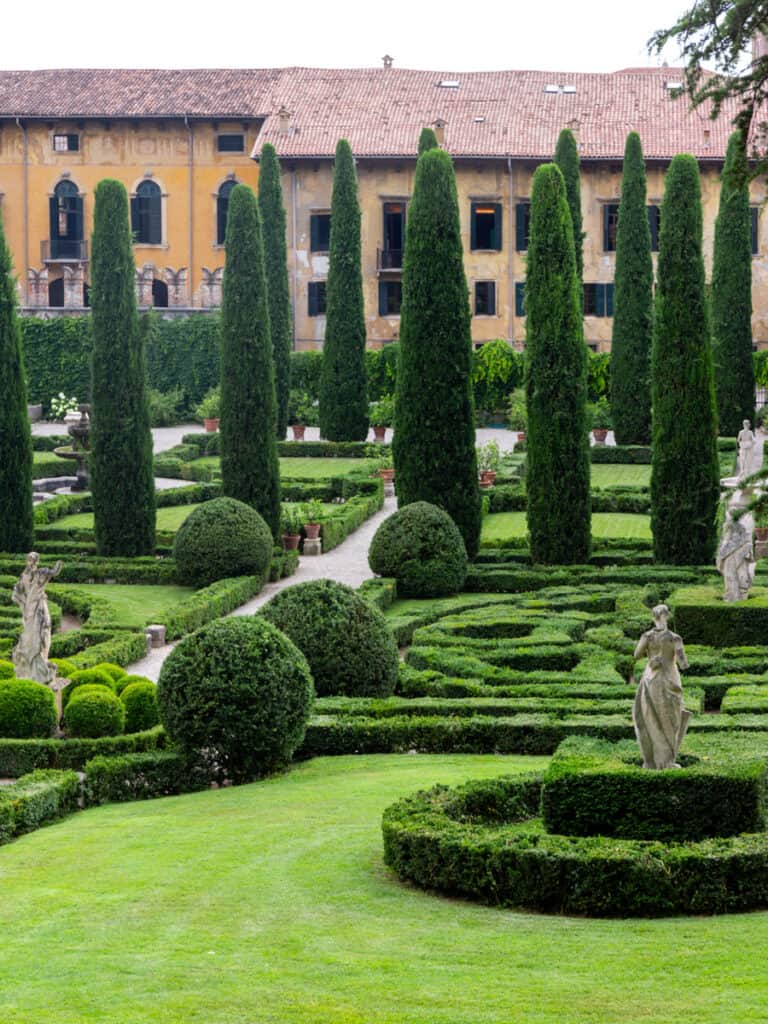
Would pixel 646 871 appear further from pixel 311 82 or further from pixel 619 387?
pixel 311 82

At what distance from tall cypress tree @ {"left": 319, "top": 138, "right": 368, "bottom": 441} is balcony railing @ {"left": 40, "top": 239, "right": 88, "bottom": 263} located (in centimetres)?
1444

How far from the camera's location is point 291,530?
101ft

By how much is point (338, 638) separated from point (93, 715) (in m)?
2.71

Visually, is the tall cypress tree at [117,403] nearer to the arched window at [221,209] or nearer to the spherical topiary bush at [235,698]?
the spherical topiary bush at [235,698]

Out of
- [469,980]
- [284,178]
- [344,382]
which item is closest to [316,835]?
[469,980]

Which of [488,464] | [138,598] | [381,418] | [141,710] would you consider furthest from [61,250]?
[141,710]

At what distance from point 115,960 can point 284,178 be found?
4425 cm

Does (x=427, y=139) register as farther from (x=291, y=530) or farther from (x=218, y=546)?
(x=218, y=546)

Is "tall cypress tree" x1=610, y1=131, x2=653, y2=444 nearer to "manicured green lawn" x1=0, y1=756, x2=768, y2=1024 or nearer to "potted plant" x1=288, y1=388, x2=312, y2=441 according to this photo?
"potted plant" x1=288, y1=388, x2=312, y2=441

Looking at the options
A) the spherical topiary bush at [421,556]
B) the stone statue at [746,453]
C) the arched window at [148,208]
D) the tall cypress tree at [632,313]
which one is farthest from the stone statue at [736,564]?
the arched window at [148,208]

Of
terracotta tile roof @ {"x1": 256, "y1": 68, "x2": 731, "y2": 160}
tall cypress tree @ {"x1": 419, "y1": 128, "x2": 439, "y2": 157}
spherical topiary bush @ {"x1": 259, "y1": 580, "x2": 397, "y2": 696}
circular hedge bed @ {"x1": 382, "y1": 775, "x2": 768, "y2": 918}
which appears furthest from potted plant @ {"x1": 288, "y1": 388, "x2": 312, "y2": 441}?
circular hedge bed @ {"x1": 382, "y1": 775, "x2": 768, "y2": 918}

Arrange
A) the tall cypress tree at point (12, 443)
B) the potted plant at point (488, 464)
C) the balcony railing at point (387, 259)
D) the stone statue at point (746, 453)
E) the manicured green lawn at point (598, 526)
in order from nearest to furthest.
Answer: the stone statue at point (746, 453)
the tall cypress tree at point (12, 443)
the manicured green lawn at point (598, 526)
the potted plant at point (488, 464)
the balcony railing at point (387, 259)

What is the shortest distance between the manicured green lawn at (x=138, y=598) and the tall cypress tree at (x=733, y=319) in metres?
16.9

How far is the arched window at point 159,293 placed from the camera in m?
56.2
